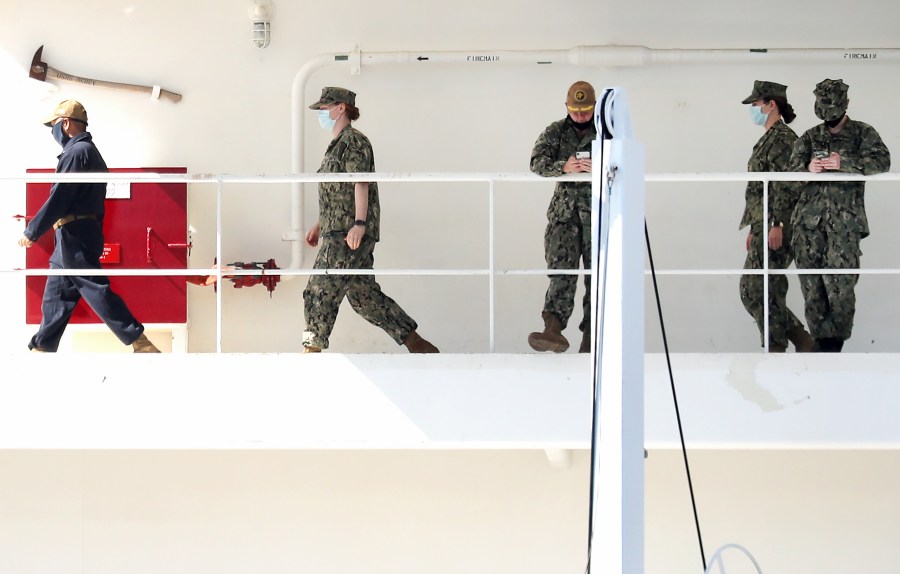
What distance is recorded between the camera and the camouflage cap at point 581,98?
4762 mm

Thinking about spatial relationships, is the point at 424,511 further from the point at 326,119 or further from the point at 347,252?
the point at 326,119

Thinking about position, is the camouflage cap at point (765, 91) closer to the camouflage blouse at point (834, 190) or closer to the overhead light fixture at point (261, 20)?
the camouflage blouse at point (834, 190)

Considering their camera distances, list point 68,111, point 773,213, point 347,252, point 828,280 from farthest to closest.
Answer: point 773,213 < point 68,111 < point 347,252 < point 828,280

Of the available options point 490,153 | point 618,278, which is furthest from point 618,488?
point 490,153

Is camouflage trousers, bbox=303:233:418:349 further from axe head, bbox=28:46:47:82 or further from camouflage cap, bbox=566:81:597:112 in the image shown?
axe head, bbox=28:46:47:82

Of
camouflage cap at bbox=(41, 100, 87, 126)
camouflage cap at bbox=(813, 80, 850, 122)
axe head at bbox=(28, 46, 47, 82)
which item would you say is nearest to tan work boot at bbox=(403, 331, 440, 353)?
camouflage cap at bbox=(41, 100, 87, 126)

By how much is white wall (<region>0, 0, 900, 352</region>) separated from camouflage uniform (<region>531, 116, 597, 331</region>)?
4.19 feet

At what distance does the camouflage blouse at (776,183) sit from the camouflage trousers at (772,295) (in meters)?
0.10

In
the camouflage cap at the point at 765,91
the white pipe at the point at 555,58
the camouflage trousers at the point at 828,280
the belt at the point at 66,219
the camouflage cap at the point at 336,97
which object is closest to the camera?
the camouflage trousers at the point at 828,280

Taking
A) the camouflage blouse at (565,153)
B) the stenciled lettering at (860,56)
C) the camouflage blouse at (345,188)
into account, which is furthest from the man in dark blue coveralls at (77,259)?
the stenciled lettering at (860,56)

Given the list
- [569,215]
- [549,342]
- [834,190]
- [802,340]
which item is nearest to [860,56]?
[834,190]

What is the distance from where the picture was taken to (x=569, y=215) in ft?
15.6

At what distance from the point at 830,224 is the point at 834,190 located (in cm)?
17

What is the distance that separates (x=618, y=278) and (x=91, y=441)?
270cm
